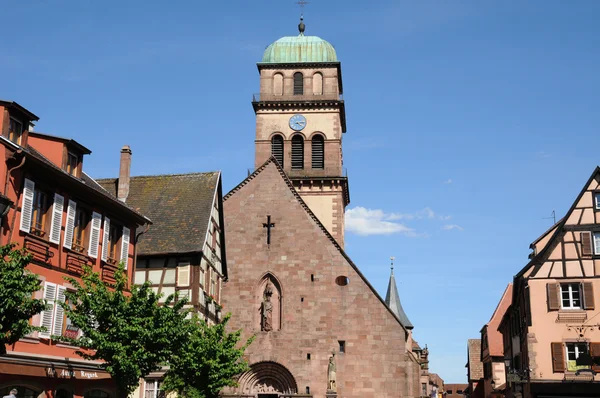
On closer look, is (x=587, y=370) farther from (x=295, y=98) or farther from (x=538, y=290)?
(x=295, y=98)

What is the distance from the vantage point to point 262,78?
5175 cm

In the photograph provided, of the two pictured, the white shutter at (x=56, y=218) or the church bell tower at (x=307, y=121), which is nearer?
the white shutter at (x=56, y=218)

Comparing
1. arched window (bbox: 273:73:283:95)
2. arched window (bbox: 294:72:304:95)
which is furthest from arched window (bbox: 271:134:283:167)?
arched window (bbox: 294:72:304:95)

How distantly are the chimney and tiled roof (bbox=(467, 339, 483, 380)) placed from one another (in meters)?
43.6

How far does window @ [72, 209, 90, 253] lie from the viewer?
2202 cm

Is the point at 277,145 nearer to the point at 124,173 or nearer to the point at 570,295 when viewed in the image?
the point at 124,173

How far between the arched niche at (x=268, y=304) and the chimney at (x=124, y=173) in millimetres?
9190

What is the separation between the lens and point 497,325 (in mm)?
51031

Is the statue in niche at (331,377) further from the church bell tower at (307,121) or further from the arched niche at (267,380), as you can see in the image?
the church bell tower at (307,121)

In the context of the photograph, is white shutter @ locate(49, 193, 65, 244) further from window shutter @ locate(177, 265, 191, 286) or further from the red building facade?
window shutter @ locate(177, 265, 191, 286)

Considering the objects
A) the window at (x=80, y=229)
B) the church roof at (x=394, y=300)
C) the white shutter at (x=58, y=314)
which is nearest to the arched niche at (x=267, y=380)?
the window at (x=80, y=229)

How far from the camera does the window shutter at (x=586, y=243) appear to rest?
31.4 metres

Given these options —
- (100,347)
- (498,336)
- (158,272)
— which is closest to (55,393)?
(100,347)

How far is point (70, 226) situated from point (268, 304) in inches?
660
